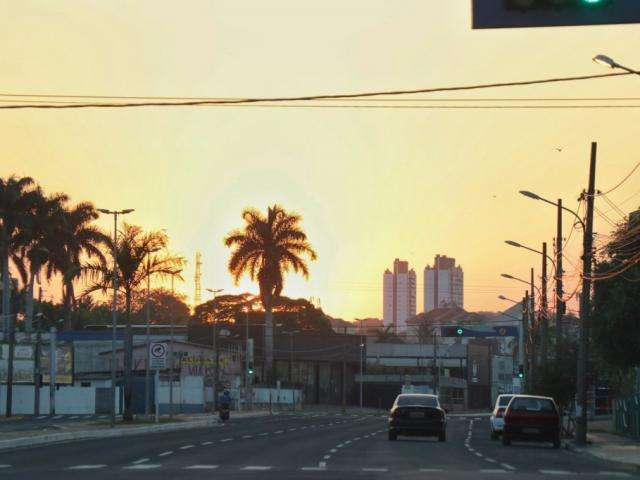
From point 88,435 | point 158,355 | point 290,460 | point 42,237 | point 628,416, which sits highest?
point 42,237

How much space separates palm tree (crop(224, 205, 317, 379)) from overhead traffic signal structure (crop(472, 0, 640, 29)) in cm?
8052

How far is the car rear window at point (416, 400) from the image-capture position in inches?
1674

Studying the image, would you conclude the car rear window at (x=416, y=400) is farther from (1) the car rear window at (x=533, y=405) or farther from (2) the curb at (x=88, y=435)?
(2) the curb at (x=88, y=435)

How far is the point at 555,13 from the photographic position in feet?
40.9

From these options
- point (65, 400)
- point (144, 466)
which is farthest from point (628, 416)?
point (65, 400)

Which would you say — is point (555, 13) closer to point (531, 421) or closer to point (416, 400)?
point (531, 421)

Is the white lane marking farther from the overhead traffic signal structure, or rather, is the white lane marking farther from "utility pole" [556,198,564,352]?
"utility pole" [556,198,564,352]

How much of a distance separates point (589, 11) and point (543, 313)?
54.3 m

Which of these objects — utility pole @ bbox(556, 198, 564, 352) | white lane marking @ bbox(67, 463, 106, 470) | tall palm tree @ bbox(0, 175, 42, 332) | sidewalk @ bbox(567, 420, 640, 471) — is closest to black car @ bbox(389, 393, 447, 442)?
sidewalk @ bbox(567, 420, 640, 471)

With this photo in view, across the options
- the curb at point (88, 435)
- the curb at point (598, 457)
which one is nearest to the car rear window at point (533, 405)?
the curb at point (598, 457)

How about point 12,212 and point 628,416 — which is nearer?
point 628,416

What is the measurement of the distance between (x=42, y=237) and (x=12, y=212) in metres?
3.27

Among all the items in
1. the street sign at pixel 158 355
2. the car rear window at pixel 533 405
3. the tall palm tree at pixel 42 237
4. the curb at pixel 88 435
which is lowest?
the curb at pixel 88 435

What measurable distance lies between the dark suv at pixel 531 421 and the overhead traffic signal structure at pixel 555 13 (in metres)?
28.9
